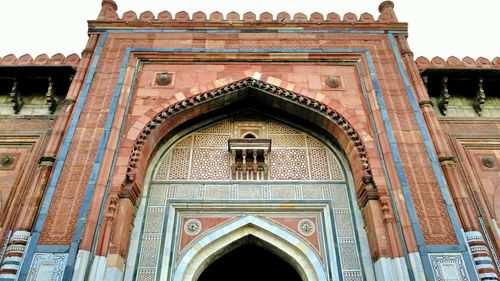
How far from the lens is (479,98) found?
6.85m

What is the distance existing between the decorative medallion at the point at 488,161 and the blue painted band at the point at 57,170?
553 cm

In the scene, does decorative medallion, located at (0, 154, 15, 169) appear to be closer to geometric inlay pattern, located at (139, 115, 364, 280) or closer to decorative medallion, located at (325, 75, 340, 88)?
geometric inlay pattern, located at (139, 115, 364, 280)

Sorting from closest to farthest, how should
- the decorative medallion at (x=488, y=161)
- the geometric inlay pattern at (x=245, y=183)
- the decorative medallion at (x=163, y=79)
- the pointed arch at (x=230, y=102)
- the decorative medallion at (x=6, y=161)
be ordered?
the geometric inlay pattern at (x=245, y=183), the pointed arch at (x=230, y=102), the decorative medallion at (x=6, y=161), the decorative medallion at (x=488, y=161), the decorative medallion at (x=163, y=79)

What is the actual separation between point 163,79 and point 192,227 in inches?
89.9

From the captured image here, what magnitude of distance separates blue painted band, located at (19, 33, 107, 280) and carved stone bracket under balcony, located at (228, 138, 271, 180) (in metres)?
2.08

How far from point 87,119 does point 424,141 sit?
4425 millimetres

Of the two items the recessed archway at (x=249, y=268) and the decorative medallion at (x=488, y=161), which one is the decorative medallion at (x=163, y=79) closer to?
the recessed archway at (x=249, y=268)

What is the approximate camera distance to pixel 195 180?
602 cm

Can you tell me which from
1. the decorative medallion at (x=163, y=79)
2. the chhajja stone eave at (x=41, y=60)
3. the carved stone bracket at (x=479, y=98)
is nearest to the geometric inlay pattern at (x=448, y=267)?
the carved stone bracket at (x=479, y=98)

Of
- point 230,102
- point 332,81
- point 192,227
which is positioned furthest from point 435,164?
point 192,227

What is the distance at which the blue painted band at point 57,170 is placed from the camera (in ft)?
15.4

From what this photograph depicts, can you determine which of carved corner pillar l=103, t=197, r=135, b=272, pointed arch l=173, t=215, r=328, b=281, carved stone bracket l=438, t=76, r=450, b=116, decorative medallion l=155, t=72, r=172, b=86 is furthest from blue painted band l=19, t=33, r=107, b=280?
carved stone bracket l=438, t=76, r=450, b=116

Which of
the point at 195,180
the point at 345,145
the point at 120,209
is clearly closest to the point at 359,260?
the point at 345,145

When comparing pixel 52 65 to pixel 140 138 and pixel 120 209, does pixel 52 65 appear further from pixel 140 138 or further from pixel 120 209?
pixel 120 209
